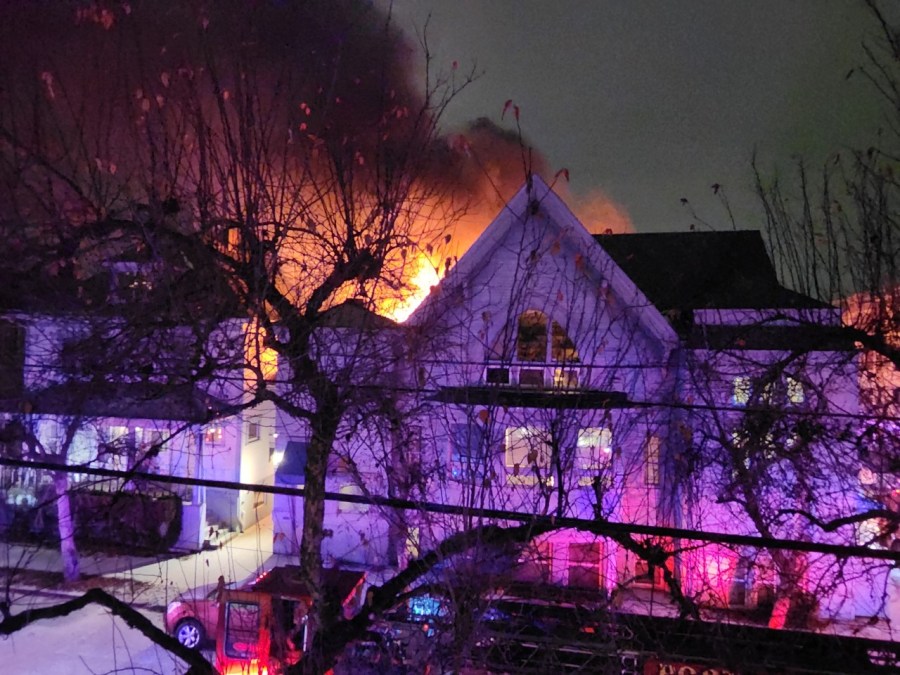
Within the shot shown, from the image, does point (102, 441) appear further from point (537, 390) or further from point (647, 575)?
point (647, 575)

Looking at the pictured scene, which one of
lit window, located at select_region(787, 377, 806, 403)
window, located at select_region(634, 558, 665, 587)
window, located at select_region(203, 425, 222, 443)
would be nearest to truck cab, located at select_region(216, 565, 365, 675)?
window, located at select_region(634, 558, 665, 587)

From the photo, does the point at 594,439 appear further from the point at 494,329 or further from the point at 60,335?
the point at 60,335

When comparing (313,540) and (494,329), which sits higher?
(494,329)

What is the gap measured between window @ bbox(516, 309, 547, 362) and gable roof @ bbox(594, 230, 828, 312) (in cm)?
224

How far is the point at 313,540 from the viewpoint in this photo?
4793 millimetres

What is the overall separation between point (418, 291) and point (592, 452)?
338 centimetres

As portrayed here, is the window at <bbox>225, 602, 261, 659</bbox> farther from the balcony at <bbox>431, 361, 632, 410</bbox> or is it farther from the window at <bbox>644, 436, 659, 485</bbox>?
the window at <bbox>644, 436, 659, 485</bbox>

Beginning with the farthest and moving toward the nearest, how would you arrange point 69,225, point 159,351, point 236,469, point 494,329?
1. point 236,469
2. point 494,329
3. point 159,351
4. point 69,225

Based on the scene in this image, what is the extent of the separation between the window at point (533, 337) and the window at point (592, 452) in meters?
1.85

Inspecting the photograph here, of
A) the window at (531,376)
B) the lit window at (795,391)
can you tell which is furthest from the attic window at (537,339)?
Result: the lit window at (795,391)

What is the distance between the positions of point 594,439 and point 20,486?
13.7 metres

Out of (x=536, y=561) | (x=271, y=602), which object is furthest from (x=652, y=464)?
(x=536, y=561)

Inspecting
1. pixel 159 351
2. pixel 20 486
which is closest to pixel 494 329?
pixel 159 351

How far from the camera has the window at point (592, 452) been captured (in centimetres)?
600
